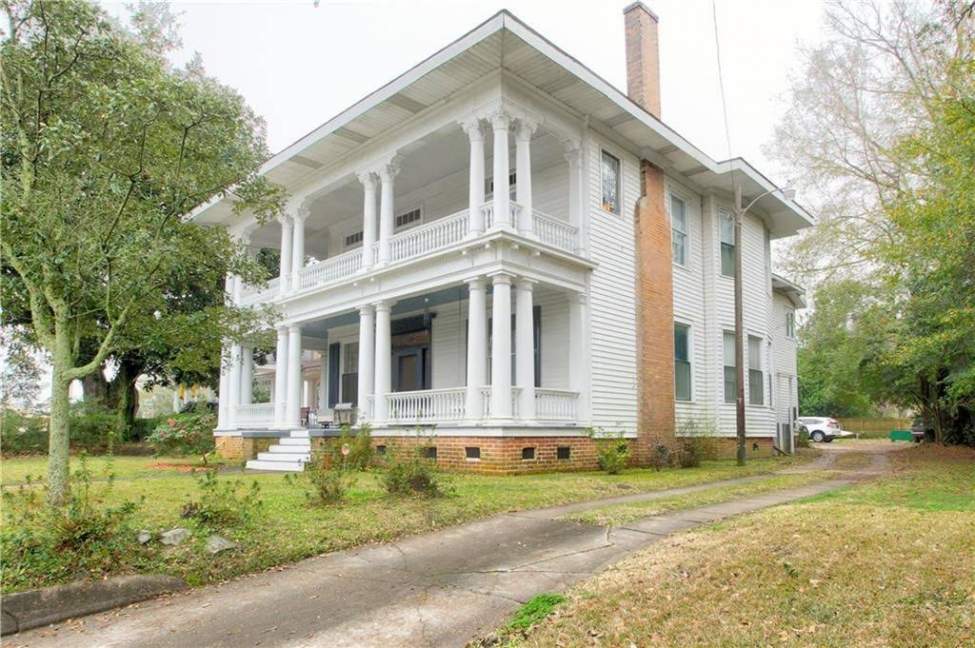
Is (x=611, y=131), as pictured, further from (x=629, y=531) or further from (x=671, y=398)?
(x=629, y=531)

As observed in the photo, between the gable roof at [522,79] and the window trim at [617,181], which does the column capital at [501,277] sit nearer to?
the window trim at [617,181]

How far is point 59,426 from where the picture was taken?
668 centimetres

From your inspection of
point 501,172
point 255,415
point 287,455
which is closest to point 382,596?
point 501,172

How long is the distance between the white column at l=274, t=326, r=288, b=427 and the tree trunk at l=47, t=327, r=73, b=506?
11298mm

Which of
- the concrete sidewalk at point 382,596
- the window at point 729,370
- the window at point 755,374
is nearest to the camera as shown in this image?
the concrete sidewalk at point 382,596

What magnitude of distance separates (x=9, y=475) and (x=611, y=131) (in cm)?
1469

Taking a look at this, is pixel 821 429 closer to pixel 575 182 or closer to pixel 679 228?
pixel 679 228

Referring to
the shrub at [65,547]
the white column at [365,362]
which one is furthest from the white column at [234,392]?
the shrub at [65,547]

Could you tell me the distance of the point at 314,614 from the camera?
461 cm

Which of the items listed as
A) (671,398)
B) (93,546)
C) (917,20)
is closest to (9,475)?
(93,546)

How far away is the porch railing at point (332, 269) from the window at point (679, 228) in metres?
8.30

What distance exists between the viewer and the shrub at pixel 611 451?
13344 millimetres

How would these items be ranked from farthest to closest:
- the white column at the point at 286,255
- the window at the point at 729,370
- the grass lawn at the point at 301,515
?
the window at the point at 729,370
the white column at the point at 286,255
the grass lawn at the point at 301,515

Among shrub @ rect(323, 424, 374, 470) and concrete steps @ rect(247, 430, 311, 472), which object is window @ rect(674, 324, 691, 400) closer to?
shrub @ rect(323, 424, 374, 470)
